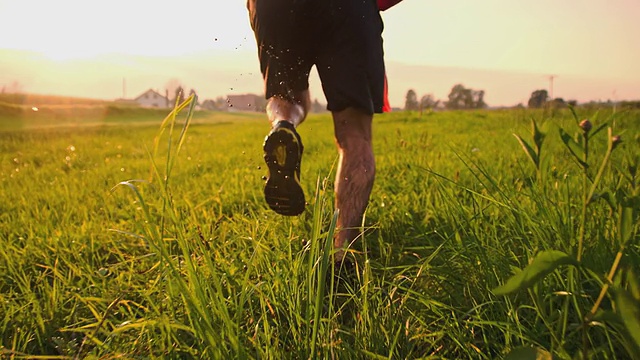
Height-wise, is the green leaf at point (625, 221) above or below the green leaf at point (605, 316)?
above

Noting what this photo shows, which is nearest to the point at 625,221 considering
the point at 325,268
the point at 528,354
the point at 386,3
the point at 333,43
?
the point at 528,354

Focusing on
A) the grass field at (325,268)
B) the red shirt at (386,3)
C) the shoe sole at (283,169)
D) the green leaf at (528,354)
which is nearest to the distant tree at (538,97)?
the grass field at (325,268)

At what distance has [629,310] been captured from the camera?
69cm

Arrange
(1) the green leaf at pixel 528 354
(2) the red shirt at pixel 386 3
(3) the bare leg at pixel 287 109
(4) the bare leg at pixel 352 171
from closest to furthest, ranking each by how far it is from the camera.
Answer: (1) the green leaf at pixel 528 354, (4) the bare leg at pixel 352 171, (3) the bare leg at pixel 287 109, (2) the red shirt at pixel 386 3

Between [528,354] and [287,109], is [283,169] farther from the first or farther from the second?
[528,354]

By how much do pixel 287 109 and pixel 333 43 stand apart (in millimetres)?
342

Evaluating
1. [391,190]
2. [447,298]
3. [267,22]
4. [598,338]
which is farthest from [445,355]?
[391,190]

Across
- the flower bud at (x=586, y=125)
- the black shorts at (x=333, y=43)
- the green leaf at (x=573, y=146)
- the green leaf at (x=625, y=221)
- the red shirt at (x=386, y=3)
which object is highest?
the red shirt at (x=386, y=3)

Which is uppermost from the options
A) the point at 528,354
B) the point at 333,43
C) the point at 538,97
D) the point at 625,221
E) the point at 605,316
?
the point at 333,43

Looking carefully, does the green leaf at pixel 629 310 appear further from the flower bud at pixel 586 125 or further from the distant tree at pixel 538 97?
the distant tree at pixel 538 97

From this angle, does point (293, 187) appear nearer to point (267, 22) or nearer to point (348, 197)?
point (348, 197)

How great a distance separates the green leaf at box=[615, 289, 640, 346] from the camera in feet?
2.23

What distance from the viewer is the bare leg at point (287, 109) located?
2307 millimetres

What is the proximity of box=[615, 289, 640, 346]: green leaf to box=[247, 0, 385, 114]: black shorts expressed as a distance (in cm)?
159
